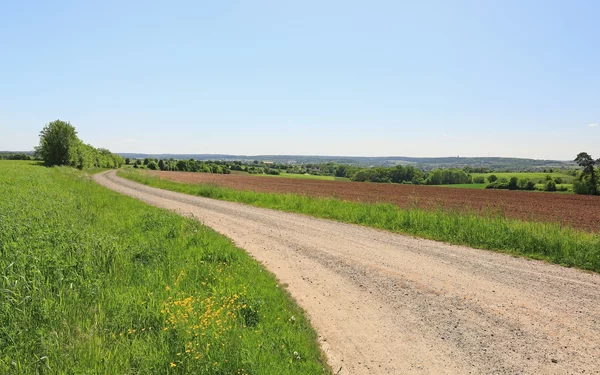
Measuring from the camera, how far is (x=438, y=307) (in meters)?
6.94

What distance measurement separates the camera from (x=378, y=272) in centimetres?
912

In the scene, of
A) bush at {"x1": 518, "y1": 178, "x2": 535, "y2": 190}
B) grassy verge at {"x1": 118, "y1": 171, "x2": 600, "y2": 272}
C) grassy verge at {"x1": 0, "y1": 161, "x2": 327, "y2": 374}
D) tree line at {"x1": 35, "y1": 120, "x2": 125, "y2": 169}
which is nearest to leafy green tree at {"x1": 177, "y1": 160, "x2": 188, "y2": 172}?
tree line at {"x1": 35, "y1": 120, "x2": 125, "y2": 169}

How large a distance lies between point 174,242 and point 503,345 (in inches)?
375

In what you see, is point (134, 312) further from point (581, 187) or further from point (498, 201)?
point (581, 187)

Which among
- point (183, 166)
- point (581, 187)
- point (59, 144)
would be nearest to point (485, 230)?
point (581, 187)

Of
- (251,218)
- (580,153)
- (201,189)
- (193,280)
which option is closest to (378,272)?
(193,280)

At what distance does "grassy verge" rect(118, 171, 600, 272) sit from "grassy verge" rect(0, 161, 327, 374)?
8386 millimetres

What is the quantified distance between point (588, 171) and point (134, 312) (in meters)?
64.6

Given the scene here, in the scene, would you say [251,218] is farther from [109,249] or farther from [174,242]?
[109,249]

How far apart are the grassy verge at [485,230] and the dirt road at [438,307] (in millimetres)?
1046

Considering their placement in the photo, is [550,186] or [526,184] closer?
[550,186]

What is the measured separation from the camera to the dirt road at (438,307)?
511 cm

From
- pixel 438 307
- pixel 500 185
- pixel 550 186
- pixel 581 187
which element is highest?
pixel 438 307

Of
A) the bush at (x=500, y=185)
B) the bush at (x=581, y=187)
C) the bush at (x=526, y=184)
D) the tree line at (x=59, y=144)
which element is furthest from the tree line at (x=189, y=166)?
the bush at (x=581, y=187)
